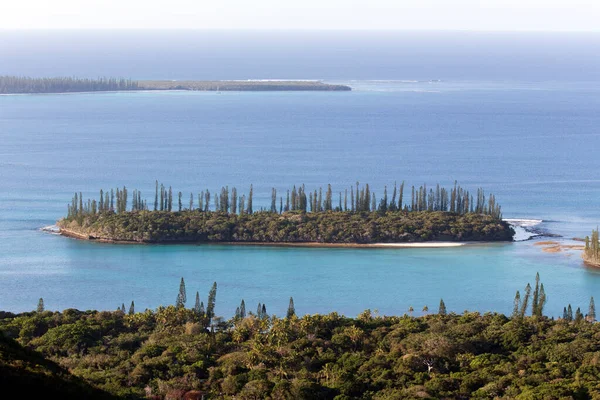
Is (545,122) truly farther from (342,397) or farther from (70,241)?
(342,397)

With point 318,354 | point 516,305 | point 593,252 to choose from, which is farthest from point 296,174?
point 318,354

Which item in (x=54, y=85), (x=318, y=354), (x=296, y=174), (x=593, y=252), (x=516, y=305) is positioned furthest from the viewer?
(x=54, y=85)

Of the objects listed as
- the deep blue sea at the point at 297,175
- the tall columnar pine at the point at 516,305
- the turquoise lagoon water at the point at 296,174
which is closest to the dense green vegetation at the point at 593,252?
the deep blue sea at the point at 297,175

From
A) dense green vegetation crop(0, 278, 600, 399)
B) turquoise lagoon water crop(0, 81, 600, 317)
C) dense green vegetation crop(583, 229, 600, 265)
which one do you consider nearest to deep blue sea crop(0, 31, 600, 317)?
turquoise lagoon water crop(0, 81, 600, 317)

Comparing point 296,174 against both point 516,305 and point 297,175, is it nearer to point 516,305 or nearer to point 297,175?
point 297,175

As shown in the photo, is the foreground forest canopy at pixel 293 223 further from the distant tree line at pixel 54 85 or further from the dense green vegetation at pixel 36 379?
the distant tree line at pixel 54 85

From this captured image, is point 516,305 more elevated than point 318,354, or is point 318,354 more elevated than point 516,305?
point 516,305

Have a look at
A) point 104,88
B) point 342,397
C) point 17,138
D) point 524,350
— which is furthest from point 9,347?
point 104,88
